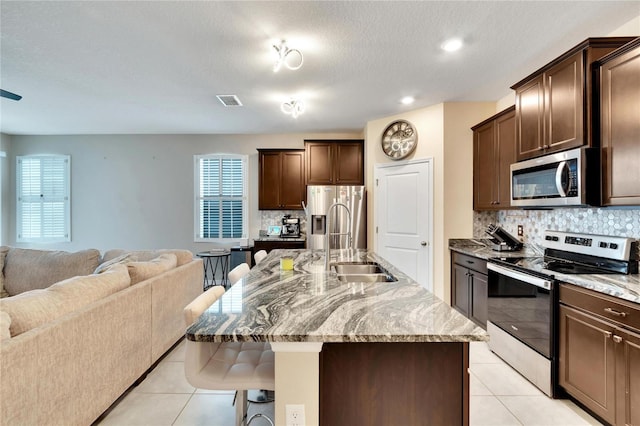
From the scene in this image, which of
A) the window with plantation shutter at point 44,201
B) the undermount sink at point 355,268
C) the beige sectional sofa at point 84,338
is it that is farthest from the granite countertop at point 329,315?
the window with plantation shutter at point 44,201

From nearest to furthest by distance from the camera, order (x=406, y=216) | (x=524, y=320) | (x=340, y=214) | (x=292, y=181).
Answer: (x=524, y=320) → (x=406, y=216) → (x=340, y=214) → (x=292, y=181)

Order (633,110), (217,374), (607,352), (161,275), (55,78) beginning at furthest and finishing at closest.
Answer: (55,78), (161,275), (633,110), (607,352), (217,374)

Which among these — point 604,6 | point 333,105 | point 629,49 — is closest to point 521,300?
point 629,49

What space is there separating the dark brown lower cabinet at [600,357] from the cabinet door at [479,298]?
91cm

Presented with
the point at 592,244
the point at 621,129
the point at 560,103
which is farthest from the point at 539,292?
the point at 560,103

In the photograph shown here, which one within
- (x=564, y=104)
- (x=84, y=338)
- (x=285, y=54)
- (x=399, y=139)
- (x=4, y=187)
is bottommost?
(x=84, y=338)

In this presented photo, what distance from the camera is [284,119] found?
4543 mm

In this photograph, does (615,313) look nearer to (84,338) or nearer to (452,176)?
(452,176)

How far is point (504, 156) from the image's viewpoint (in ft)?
10.5

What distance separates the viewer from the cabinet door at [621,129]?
1784 millimetres

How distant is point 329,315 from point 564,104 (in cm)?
239

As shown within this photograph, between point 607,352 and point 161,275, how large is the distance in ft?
10.4

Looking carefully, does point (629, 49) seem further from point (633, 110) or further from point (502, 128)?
point (502, 128)

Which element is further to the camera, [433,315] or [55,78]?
[55,78]
